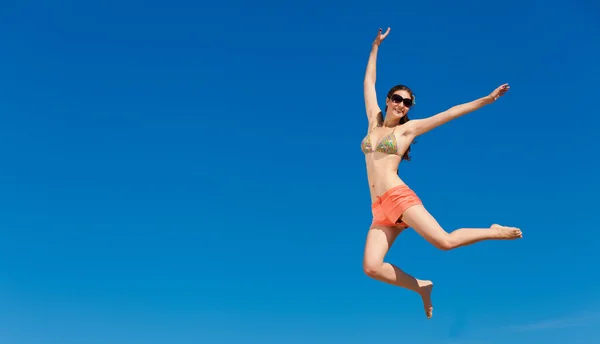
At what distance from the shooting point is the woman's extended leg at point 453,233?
1041cm

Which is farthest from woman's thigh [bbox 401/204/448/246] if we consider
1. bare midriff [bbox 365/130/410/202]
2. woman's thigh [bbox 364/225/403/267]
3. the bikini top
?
the bikini top

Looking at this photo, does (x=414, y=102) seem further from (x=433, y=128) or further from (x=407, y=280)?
(x=407, y=280)

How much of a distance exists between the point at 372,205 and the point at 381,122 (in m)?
1.71

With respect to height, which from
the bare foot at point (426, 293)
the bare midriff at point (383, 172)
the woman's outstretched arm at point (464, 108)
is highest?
the woman's outstretched arm at point (464, 108)

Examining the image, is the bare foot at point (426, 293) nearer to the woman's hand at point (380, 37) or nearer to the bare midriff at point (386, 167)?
the bare midriff at point (386, 167)

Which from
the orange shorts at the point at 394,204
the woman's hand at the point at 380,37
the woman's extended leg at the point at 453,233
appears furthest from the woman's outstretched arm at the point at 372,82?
the woman's extended leg at the point at 453,233

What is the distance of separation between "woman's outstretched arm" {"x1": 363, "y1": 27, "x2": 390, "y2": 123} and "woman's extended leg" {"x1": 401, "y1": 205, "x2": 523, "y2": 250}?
2.62 m

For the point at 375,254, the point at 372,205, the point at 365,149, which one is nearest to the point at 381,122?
the point at 365,149

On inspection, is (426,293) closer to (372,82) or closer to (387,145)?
(387,145)

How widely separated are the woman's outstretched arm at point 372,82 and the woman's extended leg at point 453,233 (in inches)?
103

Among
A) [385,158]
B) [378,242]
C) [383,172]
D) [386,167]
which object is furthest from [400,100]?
[378,242]

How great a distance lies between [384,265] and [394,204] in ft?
3.70

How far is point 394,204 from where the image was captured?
1098 cm

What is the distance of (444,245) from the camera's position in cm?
1048
